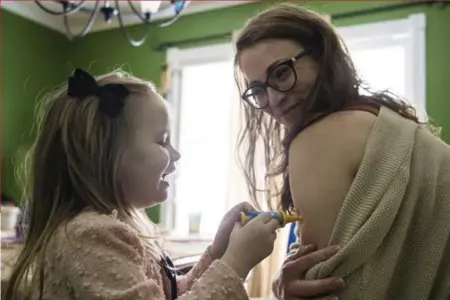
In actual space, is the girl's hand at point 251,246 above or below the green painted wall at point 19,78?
below

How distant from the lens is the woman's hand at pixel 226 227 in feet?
3.95

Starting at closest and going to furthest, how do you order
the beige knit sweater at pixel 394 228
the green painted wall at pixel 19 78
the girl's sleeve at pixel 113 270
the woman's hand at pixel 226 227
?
the beige knit sweater at pixel 394 228 < the girl's sleeve at pixel 113 270 < the woman's hand at pixel 226 227 < the green painted wall at pixel 19 78

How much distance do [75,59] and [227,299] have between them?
3.82 metres

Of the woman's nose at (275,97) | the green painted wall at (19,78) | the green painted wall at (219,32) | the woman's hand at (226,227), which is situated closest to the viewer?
the woman's nose at (275,97)

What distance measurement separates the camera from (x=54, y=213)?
106 cm

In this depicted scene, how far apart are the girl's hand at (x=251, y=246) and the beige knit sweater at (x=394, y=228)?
0.14 meters

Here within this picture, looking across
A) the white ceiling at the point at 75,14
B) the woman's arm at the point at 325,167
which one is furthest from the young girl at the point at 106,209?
the white ceiling at the point at 75,14

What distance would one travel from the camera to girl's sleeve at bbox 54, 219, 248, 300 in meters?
0.92

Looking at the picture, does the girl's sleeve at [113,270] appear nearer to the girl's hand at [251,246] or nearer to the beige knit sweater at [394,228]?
the girl's hand at [251,246]

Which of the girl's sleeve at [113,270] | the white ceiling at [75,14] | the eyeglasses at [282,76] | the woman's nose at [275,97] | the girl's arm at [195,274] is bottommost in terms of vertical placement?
the girl's arm at [195,274]

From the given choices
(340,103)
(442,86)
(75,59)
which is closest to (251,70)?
(340,103)

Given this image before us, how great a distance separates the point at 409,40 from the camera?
320cm

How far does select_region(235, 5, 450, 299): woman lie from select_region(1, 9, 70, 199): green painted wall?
10.7 feet

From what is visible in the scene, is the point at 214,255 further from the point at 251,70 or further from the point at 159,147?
the point at 251,70
